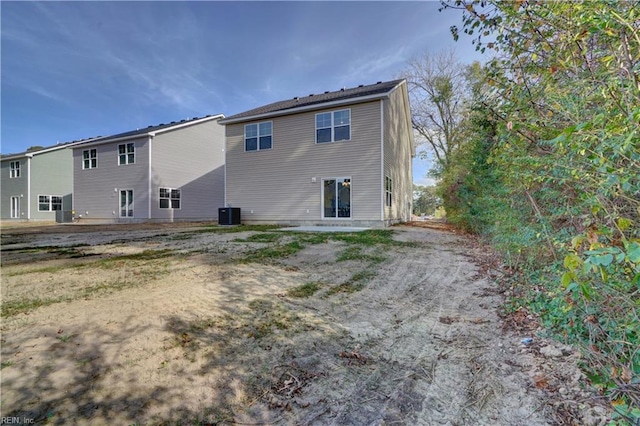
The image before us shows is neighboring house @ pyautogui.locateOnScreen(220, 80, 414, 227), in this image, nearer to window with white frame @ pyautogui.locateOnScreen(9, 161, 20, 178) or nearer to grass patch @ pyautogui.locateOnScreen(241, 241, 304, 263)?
grass patch @ pyautogui.locateOnScreen(241, 241, 304, 263)

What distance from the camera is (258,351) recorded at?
224 cm

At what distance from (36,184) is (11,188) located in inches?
103

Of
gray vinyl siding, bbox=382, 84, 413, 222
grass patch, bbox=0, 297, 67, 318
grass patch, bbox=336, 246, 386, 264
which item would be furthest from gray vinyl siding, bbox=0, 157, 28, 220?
grass patch, bbox=336, 246, 386, 264

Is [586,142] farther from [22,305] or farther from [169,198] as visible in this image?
[169,198]

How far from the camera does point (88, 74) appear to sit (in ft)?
51.3

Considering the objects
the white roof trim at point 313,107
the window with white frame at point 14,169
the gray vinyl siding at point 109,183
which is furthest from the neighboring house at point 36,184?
the white roof trim at point 313,107

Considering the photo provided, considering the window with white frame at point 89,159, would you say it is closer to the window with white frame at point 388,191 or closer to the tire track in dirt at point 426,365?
the window with white frame at point 388,191

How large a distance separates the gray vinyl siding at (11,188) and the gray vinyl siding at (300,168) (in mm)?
20157

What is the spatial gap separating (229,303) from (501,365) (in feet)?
8.39

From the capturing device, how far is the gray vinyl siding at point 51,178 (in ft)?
72.0

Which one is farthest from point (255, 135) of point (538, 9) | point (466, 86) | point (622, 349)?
point (466, 86)

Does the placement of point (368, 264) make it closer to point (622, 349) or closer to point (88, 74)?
point (622, 349)

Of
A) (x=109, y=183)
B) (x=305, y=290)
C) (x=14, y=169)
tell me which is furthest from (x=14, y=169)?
(x=305, y=290)

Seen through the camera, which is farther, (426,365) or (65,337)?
(65,337)
